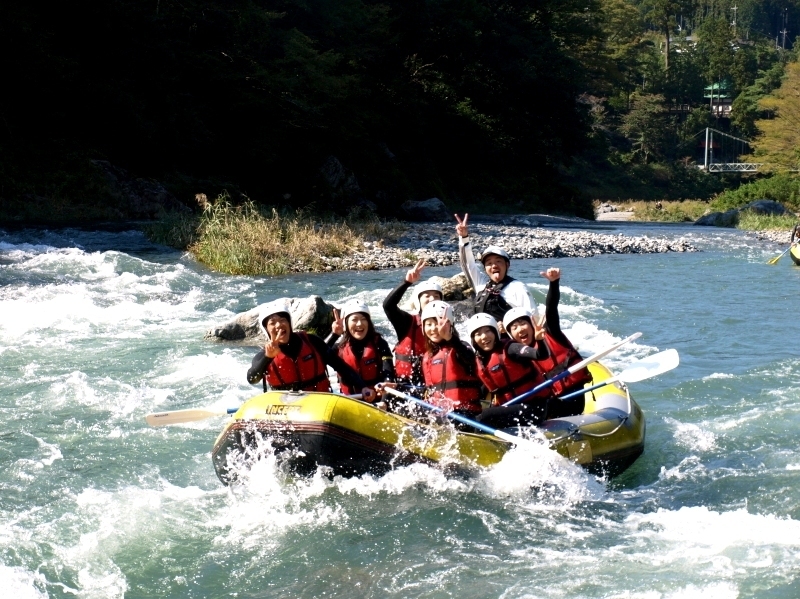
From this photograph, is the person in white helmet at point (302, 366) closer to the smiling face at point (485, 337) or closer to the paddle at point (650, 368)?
the smiling face at point (485, 337)

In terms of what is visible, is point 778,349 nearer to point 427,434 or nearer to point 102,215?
point 427,434

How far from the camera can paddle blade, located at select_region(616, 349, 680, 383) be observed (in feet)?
22.0

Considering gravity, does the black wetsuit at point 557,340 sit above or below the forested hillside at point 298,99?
below

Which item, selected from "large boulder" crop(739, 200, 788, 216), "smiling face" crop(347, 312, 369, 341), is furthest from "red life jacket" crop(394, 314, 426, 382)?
"large boulder" crop(739, 200, 788, 216)

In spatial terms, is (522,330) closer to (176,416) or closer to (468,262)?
(468,262)

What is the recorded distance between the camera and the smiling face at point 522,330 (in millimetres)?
5918

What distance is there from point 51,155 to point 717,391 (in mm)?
16616

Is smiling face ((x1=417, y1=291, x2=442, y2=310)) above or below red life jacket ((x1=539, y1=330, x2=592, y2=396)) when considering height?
above

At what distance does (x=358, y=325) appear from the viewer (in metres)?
6.03

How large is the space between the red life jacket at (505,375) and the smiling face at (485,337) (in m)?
0.09

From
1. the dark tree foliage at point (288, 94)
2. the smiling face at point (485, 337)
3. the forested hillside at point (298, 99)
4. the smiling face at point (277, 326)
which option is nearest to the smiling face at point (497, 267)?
the smiling face at point (485, 337)

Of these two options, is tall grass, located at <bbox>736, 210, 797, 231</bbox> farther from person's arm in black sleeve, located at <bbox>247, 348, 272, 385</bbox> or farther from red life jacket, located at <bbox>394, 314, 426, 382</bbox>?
person's arm in black sleeve, located at <bbox>247, 348, 272, 385</bbox>

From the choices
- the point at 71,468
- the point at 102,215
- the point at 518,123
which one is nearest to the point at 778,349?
the point at 71,468

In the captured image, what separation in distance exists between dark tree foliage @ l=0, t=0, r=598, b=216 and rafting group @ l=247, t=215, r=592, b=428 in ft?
50.7
